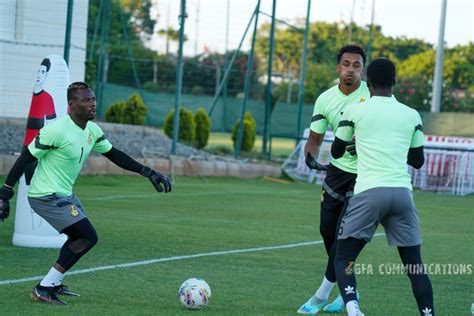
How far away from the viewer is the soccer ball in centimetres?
750

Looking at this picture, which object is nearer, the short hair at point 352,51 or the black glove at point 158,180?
the short hair at point 352,51

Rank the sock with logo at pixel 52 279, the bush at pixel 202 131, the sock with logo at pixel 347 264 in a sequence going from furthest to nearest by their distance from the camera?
the bush at pixel 202 131, the sock with logo at pixel 52 279, the sock with logo at pixel 347 264

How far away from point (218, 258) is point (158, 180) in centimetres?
267

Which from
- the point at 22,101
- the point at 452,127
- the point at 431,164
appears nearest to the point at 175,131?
the point at 22,101

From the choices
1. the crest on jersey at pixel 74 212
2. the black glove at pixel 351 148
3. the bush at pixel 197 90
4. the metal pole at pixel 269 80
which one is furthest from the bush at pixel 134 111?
the black glove at pixel 351 148

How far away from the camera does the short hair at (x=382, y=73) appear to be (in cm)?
670

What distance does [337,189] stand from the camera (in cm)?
795

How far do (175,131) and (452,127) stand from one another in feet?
34.6

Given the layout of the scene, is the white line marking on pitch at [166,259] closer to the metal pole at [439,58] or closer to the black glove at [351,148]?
the black glove at [351,148]

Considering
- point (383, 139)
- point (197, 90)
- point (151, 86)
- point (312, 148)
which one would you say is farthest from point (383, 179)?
point (197, 90)

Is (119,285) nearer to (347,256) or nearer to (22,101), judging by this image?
(347,256)

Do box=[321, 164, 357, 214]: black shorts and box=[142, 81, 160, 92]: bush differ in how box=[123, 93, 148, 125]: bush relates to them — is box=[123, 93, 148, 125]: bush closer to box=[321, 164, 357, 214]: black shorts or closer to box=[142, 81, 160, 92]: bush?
box=[142, 81, 160, 92]: bush

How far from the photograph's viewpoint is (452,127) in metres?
31.6

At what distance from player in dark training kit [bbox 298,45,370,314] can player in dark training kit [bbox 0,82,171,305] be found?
1.26m
